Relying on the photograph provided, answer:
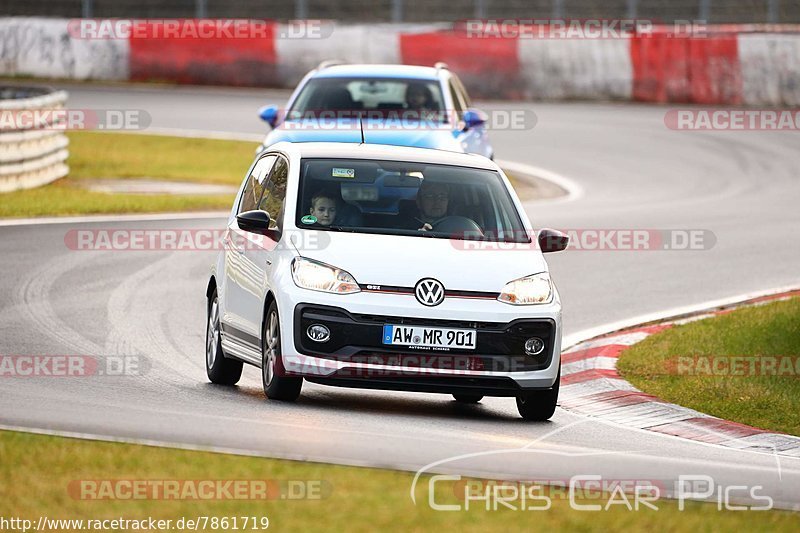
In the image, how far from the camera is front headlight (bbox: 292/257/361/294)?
31.9 ft

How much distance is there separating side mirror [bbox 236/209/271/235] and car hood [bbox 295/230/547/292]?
0.31 meters

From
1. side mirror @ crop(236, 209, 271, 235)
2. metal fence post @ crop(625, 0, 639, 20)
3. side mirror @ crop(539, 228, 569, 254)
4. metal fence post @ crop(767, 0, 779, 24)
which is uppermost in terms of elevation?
side mirror @ crop(236, 209, 271, 235)

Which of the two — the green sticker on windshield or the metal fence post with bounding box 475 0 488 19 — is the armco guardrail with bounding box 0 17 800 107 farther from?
the green sticker on windshield

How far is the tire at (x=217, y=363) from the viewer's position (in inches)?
436

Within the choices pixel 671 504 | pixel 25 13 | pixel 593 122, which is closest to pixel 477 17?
pixel 593 122

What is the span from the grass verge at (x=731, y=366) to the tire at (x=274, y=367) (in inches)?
110

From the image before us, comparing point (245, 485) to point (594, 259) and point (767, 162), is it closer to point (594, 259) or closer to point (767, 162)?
point (594, 259)

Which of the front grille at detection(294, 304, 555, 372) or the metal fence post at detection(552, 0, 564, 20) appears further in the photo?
the metal fence post at detection(552, 0, 564, 20)

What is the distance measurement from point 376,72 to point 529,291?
9.90m

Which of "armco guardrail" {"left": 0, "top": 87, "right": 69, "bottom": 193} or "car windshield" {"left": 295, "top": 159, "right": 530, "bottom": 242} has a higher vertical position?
"car windshield" {"left": 295, "top": 159, "right": 530, "bottom": 242}

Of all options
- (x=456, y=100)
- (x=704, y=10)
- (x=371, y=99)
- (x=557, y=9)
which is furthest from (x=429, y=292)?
(x=557, y=9)

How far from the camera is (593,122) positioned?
3100cm

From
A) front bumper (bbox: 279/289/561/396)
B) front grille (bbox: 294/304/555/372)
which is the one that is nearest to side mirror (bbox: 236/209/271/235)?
front bumper (bbox: 279/289/561/396)

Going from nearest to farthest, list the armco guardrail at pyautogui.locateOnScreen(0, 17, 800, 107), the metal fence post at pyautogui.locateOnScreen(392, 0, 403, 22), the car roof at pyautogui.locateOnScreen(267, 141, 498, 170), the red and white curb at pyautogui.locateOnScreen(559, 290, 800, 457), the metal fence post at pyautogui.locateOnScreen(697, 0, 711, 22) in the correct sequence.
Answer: the red and white curb at pyautogui.locateOnScreen(559, 290, 800, 457) → the car roof at pyautogui.locateOnScreen(267, 141, 498, 170) → the armco guardrail at pyautogui.locateOnScreen(0, 17, 800, 107) → the metal fence post at pyautogui.locateOnScreen(697, 0, 711, 22) → the metal fence post at pyautogui.locateOnScreen(392, 0, 403, 22)
